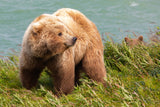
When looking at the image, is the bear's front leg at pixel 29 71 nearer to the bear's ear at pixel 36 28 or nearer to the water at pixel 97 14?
the bear's ear at pixel 36 28

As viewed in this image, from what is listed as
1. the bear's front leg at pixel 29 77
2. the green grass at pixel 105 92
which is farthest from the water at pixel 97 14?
the bear's front leg at pixel 29 77

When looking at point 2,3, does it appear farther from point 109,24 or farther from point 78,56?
point 78,56

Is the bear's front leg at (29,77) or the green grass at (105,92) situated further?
the bear's front leg at (29,77)

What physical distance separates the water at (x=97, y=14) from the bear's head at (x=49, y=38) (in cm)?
1013

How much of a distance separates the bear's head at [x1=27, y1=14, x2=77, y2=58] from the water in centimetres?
1013

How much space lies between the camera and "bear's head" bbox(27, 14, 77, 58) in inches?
175

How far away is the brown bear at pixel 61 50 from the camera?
4.48 m

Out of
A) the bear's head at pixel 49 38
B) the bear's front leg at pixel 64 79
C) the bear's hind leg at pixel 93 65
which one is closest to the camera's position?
the bear's head at pixel 49 38

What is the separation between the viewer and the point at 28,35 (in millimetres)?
4637

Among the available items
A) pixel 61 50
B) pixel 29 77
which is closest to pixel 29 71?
pixel 29 77

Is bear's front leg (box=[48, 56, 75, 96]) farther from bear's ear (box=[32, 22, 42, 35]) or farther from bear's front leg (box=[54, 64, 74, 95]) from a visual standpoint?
bear's ear (box=[32, 22, 42, 35])

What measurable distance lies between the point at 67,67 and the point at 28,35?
3.25ft

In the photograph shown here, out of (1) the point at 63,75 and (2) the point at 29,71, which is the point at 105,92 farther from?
(2) the point at 29,71

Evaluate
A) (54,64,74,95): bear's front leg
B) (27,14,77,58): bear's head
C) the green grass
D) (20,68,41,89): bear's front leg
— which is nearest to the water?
the green grass
